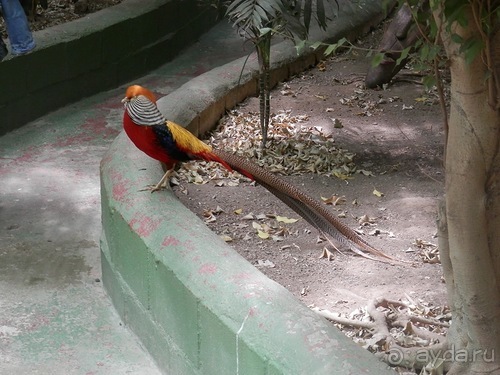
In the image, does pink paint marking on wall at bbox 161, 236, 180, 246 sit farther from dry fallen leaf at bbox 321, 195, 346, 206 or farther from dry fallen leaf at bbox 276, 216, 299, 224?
dry fallen leaf at bbox 321, 195, 346, 206

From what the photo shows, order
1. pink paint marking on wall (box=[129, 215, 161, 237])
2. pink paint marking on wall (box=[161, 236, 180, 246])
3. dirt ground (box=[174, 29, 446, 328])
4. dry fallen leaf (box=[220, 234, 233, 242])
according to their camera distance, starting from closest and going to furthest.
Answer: pink paint marking on wall (box=[161, 236, 180, 246]) → pink paint marking on wall (box=[129, 215, 161, 237]) → dirt ground (box=[174, 29, 446, 328]) → dry fallen leaf (box=[220, 234, 233, 242])

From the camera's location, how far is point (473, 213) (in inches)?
125

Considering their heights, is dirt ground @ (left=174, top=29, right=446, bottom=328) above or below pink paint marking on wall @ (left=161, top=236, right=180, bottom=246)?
below

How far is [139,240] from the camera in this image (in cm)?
425

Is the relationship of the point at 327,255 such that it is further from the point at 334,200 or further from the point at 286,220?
the point at 334,200

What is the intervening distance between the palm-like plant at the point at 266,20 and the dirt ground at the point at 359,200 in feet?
2.33

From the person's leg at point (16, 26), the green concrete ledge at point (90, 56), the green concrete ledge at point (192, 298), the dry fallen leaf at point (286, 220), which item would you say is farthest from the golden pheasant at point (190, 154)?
the green concrete ledge at point (90, 56)

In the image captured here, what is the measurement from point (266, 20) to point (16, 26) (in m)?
2.19

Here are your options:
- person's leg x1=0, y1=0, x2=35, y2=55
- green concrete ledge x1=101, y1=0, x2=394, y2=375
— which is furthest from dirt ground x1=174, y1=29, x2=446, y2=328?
person's leg x1=0, y1=0, x2=35, y2=55

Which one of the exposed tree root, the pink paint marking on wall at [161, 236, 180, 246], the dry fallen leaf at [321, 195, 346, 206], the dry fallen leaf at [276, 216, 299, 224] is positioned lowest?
the dry fallen leaf at [321, 195, 346, 206]

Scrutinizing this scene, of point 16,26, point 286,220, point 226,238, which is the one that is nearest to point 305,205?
point 226,238

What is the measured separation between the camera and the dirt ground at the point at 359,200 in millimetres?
4355

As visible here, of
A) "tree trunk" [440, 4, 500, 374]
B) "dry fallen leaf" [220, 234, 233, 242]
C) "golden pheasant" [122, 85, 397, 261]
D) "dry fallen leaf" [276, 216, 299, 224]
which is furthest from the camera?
"dry fallen leaf" [276, 216, 299, 224]

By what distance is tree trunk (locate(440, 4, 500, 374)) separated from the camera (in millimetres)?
3074
